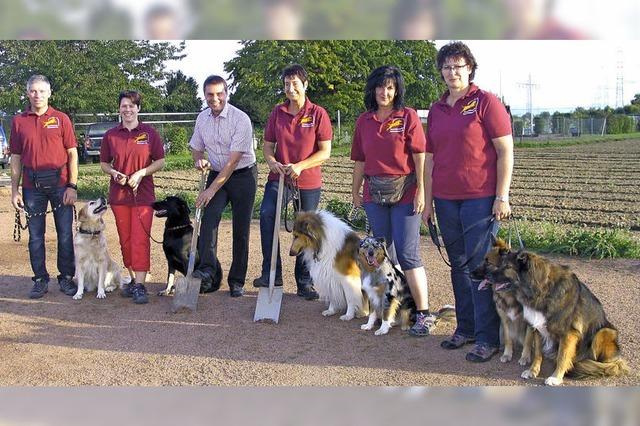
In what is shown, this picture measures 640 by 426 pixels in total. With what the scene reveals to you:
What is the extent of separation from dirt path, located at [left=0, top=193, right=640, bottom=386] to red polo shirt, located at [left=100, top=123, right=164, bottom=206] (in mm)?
1124

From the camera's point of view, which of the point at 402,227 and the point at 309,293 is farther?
the point at 309,293

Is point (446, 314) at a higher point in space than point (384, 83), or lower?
lower

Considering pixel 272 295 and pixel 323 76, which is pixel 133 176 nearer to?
pixel 272 295

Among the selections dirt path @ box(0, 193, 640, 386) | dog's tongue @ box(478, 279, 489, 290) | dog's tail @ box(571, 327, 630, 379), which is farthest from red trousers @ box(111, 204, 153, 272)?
dog's tail @ box(571, 327, 630, 379)

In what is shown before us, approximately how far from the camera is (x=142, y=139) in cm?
706

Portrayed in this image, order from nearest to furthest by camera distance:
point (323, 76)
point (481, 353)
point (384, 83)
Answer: point (481, 353) → point (384, 83) → point (323, 76)

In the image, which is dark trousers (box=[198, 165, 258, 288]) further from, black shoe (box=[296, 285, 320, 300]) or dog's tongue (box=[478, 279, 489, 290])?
dog's tongue (box=[478, 279, 489, 290])

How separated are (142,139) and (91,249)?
1336 millimetres

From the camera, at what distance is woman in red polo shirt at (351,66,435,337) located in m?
5.79

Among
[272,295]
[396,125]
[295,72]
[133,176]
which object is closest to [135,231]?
[133,176]

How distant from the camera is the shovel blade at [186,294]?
266 inches

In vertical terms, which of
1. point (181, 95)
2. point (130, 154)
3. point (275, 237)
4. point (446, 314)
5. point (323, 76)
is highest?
point (181, 95)
